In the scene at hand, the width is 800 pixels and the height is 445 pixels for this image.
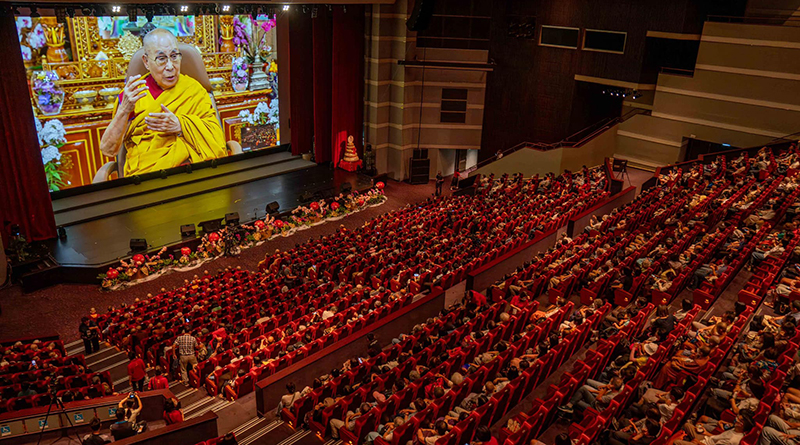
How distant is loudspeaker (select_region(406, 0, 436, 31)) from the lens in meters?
16.2

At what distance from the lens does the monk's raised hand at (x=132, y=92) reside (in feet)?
47.3

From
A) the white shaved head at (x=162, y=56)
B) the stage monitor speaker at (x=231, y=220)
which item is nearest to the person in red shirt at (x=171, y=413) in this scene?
the stage monitor speaker at (x=231, y=220)

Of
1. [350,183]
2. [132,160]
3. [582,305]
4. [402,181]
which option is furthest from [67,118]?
[582,305]

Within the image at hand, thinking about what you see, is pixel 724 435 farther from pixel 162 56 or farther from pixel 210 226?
pixel 162 56

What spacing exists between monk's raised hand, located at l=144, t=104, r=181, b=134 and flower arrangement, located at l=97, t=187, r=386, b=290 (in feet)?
12.1

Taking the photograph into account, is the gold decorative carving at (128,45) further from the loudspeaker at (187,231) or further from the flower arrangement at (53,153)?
the loudspeaker at (187,231)

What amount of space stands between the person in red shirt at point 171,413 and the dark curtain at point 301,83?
12.4m

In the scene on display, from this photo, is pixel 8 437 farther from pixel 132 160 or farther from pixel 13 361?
pixel 132 160

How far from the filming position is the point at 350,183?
16953 millimetres

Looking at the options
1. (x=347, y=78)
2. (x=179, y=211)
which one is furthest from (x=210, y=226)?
(x=347, y=78)

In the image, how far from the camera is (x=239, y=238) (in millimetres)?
13422

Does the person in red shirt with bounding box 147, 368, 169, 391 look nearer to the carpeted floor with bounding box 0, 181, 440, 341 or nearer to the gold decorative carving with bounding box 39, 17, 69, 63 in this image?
the carpeted floor with bounding box 0, 181, 440, 341

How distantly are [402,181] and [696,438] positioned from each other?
1373cm

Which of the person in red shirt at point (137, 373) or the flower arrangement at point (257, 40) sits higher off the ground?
the flower arrangement at point (257, 40)
